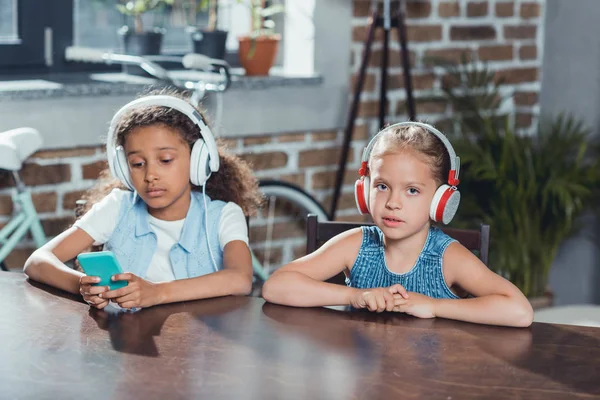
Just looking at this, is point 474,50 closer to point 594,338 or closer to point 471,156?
point 471,156

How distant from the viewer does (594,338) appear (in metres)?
1.48

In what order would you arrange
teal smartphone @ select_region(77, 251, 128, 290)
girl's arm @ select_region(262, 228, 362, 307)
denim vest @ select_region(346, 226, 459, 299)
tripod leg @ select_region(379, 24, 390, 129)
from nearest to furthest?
teal smartphone @ select_region(77, 251, 128, 290)
girl's arm @ select_region(262, 228, 362, 307)
denim vest @ select_region(346, 226, 459, 299)
tripod leg @ select_region(379, 24, 390, 129)

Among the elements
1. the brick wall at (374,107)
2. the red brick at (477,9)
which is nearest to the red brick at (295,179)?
the brick wall at (374,107)

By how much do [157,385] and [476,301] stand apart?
0.61 meters

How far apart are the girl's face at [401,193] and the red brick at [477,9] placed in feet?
6.41

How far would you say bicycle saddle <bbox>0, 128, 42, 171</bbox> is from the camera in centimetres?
234

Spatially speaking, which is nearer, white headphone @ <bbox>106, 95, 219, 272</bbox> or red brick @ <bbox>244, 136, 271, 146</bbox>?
white headphone @ <bbox>106, 95, 219, 272</bbox>

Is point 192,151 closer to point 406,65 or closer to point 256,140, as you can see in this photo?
point 256,140

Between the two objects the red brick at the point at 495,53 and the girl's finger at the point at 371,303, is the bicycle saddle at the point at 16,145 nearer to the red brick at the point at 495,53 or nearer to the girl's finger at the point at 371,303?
the girl's finger at the point at 371,303

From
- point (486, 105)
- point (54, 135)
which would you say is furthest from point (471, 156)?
point (54, 135)

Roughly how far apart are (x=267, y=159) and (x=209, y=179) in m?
0.95

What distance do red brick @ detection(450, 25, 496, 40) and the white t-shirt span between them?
170 centimetres

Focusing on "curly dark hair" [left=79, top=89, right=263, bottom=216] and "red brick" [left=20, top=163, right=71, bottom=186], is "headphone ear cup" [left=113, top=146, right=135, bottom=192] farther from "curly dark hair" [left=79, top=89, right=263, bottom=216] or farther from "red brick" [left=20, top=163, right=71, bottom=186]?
"red brick" [left=20, top=163, right=71, bottom=186]

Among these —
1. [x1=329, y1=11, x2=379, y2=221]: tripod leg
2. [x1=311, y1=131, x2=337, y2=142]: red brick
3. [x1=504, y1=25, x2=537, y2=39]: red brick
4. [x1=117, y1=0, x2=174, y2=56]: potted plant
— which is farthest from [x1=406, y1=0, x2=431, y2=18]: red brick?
[x1=117, y1=0, x2=174, y2=56]: potted plant
